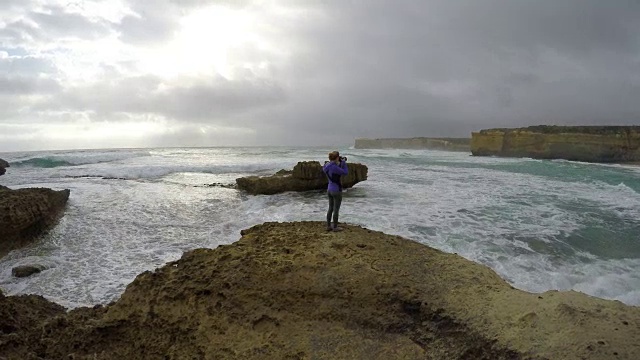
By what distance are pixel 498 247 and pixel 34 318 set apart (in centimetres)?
686

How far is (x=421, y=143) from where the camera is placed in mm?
94875

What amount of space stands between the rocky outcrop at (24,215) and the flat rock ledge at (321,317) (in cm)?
388

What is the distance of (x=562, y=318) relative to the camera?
2945 mm

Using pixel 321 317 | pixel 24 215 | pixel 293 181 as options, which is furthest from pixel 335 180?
pixel 293 181

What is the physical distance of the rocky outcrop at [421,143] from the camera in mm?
81894

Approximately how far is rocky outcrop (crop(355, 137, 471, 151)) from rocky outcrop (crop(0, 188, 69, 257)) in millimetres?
80609

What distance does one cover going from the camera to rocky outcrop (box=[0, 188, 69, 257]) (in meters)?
7.05

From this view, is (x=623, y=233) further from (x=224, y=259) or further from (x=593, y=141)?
(x=593, y=141)

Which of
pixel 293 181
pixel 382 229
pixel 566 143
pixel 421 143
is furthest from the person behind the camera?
pixel 421 143

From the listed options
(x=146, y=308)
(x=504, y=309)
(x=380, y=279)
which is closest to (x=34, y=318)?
(x=146, y=308)

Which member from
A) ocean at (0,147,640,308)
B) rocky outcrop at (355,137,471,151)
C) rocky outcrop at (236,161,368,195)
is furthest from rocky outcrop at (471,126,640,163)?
rocky outcrop at (236,161,368,195)

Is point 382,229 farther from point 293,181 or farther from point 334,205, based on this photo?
point 293,181

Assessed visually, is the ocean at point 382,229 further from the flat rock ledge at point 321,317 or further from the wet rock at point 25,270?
the flat rock ledge at point 321,317

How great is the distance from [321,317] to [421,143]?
3759 inches
